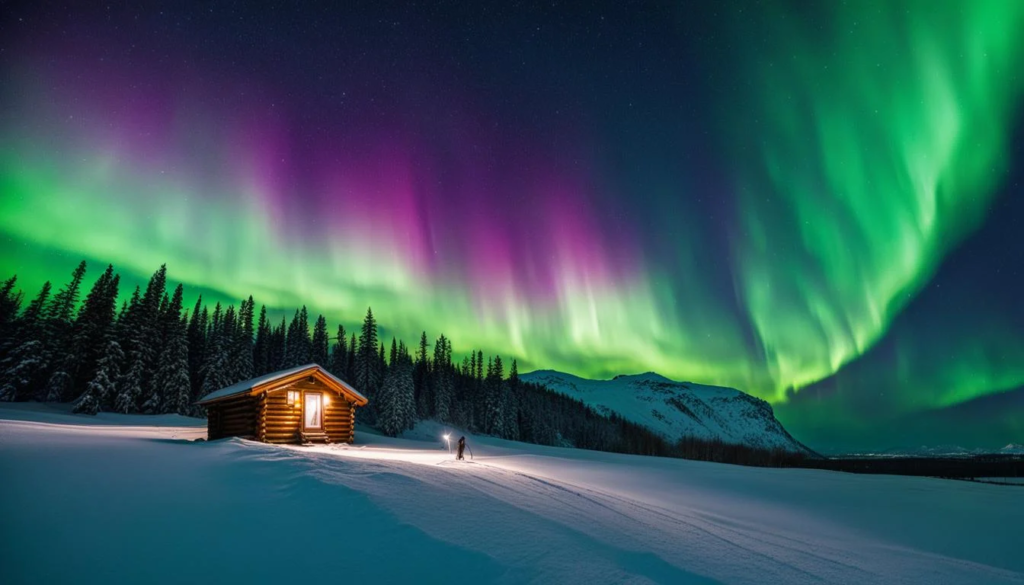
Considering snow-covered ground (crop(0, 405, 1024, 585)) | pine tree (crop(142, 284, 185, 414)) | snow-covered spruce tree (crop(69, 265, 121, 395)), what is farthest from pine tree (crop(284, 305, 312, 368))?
snow-covered ground (crop(0, 405, 1024, 585))

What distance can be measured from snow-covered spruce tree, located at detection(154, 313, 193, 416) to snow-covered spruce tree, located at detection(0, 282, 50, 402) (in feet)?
35.2

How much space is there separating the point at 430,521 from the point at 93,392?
51211mm

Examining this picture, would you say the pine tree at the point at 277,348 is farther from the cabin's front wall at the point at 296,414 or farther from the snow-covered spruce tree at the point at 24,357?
the cabin's front wall at the point at 296,414

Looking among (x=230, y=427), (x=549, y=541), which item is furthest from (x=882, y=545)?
(x=230, y=427)

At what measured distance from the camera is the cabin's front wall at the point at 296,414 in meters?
25.3

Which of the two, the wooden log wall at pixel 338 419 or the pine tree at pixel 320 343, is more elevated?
the pine tree at pixel 320 343

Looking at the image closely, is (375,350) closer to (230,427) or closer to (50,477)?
(230,427)

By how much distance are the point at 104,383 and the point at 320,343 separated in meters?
37.8

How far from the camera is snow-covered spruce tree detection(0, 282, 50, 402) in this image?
45531 millimetres

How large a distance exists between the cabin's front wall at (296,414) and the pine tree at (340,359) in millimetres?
52775

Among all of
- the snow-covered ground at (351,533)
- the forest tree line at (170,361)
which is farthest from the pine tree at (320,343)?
the snow-covered ground at (351,533)

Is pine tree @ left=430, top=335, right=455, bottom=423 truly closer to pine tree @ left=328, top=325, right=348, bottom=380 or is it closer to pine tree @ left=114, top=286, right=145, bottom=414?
pine tree @ left=328, top=325, right=348, bottom=380

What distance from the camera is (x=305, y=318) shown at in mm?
74750

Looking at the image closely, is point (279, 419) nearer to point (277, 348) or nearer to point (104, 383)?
point (104, 383)
